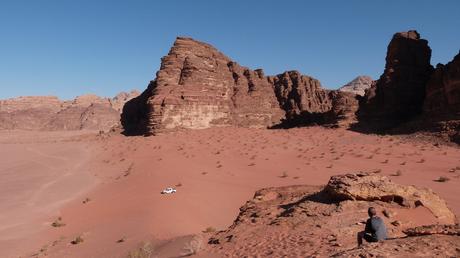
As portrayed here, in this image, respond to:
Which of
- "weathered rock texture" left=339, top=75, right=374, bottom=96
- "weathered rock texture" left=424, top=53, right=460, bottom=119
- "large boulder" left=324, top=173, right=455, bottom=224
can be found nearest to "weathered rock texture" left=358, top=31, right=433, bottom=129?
"weathered rock texture" left=424, top=53, right=460, bottom=119

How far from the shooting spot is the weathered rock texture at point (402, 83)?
1556 inches

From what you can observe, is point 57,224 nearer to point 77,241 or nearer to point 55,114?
point 77,241

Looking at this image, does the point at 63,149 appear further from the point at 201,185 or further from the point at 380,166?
the point at 380,166

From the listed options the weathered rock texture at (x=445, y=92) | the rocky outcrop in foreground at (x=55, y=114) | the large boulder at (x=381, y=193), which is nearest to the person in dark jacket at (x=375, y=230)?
the large boulder at (x=381, y=193)

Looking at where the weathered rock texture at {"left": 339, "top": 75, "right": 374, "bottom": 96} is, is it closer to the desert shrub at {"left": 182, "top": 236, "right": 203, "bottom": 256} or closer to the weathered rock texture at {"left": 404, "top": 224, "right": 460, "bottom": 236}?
the desert shrub at {"left": 182, "top": 236, "right": 203, "bottom": 256}

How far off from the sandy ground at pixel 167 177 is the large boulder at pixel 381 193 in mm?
4845

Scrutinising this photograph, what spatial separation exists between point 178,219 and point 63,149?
33.2 meters

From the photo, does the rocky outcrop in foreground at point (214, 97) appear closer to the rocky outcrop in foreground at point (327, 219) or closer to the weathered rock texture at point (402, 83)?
the weathered rock texture at point (402, 83)

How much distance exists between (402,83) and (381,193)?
1321 inches

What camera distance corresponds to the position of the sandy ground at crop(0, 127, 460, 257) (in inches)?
615

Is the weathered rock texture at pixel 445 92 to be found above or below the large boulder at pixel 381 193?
above

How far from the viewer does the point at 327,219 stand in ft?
29.2

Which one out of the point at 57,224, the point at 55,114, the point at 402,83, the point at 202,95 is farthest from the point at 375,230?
the point at 55,114

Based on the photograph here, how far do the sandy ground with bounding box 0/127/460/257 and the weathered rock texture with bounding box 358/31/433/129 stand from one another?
4.76m
